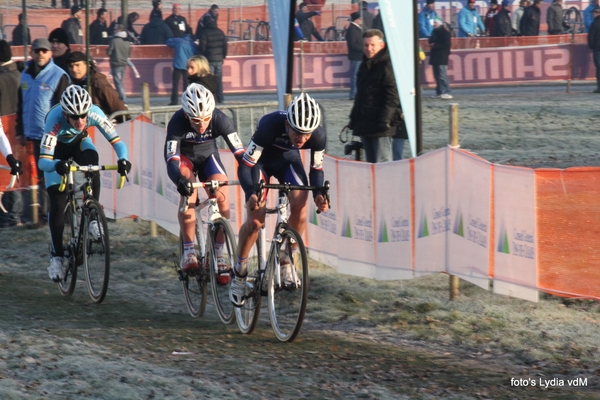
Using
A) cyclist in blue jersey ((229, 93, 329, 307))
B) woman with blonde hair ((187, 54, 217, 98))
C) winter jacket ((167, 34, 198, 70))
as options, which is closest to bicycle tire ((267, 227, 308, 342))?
cyclist in blue jersey ((229, 93, 329, 307))

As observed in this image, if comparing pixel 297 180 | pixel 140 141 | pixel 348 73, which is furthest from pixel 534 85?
pixel 297 180

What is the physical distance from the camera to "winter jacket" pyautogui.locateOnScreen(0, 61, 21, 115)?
1363cm

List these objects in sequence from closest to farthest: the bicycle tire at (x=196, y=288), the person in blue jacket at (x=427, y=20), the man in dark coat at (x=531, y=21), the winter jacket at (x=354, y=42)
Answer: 1. the bicycle tire at (x=196, y=288)
2. the winter jacket at (x=354, y=42)
3. the person in blue jacket at (x=427, y=20)
4. the man in dark coat at (x=531, y=21)

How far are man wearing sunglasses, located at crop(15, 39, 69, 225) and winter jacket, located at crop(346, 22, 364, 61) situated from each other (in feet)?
39.8

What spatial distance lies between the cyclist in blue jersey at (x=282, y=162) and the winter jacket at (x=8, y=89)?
6.63m

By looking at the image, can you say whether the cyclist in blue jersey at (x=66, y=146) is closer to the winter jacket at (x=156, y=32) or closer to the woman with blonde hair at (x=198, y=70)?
the woman with blonde hair at (x=198, y=70)

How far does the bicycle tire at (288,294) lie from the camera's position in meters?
7.27

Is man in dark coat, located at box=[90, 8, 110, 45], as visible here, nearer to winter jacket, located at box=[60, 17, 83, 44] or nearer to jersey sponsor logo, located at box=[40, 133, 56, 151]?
winter jacket, located at box=[60, 17, 83, 44]

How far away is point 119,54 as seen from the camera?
23.8 metres

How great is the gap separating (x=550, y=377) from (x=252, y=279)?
246 centimetres

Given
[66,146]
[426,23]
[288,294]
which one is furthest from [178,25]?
[288,294]

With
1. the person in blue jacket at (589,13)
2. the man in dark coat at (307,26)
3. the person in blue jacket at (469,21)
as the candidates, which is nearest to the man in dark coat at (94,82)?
the man in dark coat at (307,26)

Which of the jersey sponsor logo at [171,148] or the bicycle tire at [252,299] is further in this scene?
the jersey sponsor logo at [171,148]

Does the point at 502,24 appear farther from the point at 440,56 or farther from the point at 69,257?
the point at 69,257
